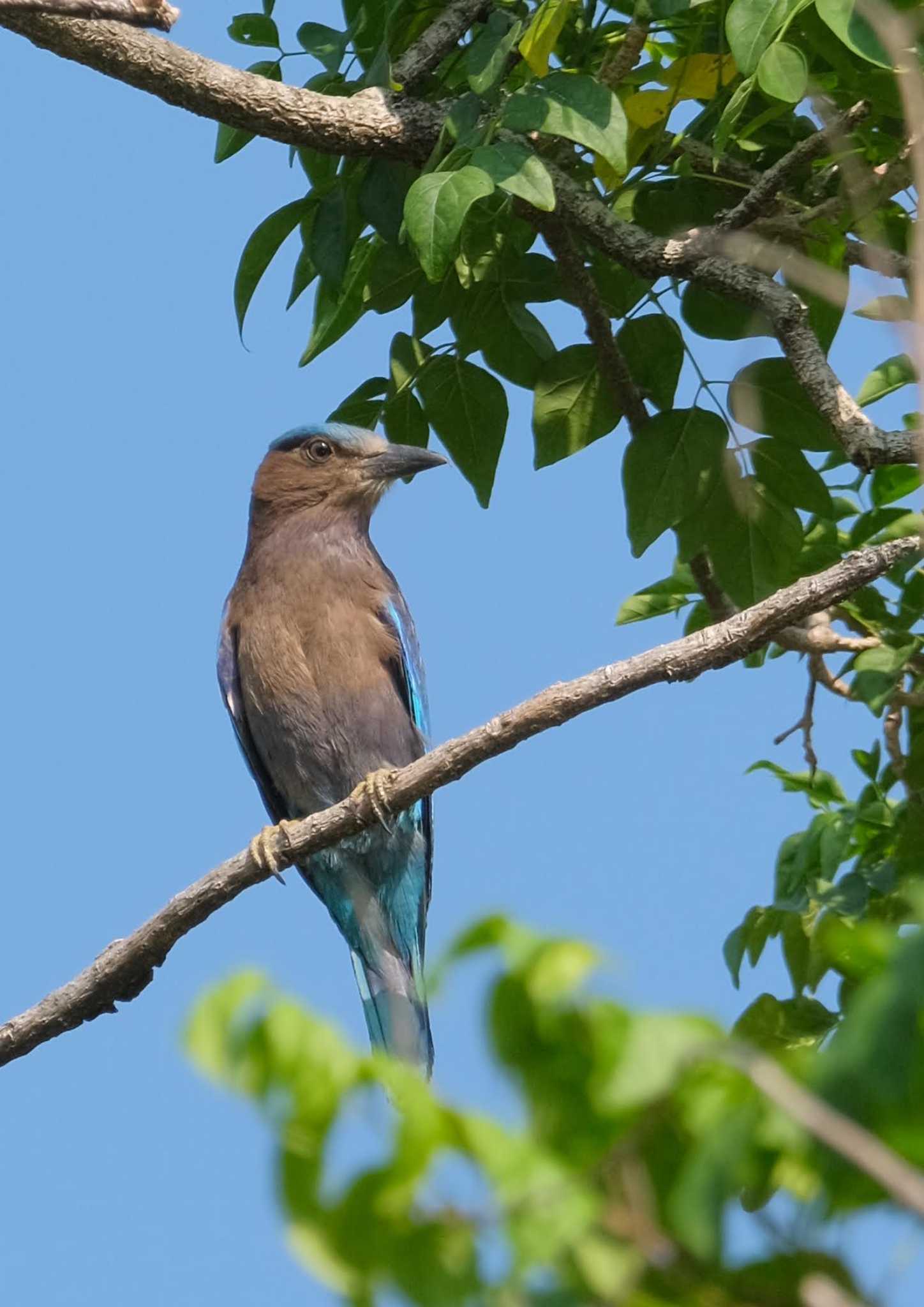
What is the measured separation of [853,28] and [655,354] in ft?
3.89

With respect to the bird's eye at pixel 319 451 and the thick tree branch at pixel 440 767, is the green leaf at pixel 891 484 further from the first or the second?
the bird's eye at pixel 319 451

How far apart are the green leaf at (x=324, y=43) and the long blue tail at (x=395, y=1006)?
3233 millimetres

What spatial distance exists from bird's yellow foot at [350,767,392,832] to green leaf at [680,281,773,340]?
142 centimetres

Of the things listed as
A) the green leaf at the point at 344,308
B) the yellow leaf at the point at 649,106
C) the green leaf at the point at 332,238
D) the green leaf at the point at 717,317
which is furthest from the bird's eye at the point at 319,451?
the yellow leaf at the point at 649,106

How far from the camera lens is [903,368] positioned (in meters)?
4.57

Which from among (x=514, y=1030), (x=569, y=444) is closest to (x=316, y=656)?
(x=569, y=444)

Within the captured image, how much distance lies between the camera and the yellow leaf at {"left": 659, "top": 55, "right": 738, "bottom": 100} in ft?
14.3

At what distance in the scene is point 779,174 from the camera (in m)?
4.20

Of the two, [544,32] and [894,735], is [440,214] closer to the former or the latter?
[544,32]

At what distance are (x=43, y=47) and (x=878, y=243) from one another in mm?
1965

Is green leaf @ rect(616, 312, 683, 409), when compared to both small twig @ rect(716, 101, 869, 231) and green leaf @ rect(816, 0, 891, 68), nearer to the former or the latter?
small twig @ rect(716, 101, 869, 231)

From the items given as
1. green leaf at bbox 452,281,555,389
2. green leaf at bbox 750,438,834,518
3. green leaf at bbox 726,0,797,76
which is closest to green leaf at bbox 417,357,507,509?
green leaf at bbox 452,281,555,389

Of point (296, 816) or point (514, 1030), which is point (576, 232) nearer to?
point (296, 816)

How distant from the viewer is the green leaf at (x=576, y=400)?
461 cm
